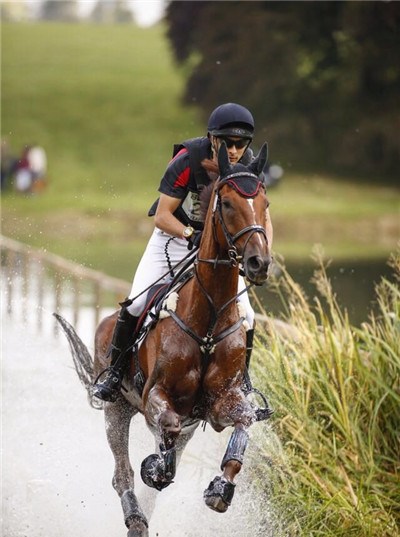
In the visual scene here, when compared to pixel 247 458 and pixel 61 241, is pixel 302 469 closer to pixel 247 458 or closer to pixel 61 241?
pixel 247 458

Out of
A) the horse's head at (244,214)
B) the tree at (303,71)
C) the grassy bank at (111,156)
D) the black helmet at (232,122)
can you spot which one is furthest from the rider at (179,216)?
the tree at (303,71)

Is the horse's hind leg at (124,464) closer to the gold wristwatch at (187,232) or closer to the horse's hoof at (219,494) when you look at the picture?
the horse's hoof at (219,494)

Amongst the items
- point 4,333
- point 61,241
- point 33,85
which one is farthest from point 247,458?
point 33,85

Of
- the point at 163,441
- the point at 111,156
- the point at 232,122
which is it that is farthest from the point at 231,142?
the point at 111,156

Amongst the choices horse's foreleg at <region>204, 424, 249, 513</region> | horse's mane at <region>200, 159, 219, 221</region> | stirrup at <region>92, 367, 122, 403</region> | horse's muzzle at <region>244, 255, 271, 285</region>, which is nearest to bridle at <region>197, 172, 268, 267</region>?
horse's muzzle at <region>244, 255, 271, 285</region>

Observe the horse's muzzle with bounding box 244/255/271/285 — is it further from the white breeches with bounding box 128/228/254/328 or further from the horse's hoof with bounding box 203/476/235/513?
the white breeches with bounding box 128/228/254/328

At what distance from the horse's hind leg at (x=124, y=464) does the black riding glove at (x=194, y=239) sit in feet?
4.63

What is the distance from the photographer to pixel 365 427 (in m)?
8.12

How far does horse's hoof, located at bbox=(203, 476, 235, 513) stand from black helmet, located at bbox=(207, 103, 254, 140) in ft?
6.38

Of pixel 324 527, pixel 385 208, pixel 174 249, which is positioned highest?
pixel 385 208

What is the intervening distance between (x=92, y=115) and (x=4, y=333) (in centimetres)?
4236

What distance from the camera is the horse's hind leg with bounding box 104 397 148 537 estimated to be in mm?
7434

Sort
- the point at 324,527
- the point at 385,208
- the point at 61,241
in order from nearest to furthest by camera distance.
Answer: the point at 324,527
the point at 61,241
the point at 385,208

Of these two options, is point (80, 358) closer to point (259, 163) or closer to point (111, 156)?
point (259, 163)
